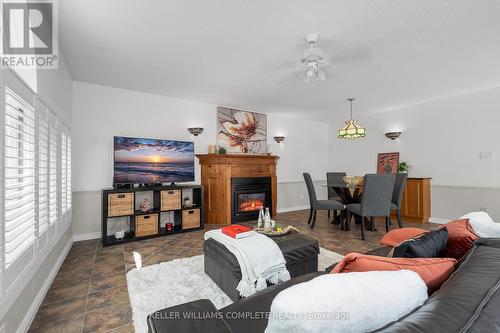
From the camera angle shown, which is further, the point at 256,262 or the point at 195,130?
the point at 195,130

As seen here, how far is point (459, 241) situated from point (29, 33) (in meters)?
3.43

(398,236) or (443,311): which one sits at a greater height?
(443,311)

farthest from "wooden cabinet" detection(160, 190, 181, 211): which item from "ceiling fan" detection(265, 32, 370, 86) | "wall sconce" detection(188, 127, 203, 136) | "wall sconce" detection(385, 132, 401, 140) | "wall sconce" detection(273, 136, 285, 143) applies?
"wall sconce" detection(385, 132, 401, 140)

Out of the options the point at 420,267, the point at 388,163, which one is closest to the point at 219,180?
the point at 420,267

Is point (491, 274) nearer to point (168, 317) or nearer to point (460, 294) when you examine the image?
point (460, 294)

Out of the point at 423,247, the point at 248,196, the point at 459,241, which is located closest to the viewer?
the point at 423,247

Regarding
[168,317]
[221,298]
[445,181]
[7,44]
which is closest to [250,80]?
[7,44]

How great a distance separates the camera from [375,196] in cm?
363

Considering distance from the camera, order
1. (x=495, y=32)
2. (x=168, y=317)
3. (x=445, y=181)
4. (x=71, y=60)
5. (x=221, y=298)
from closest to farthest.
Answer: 1. (x=168, y=317)
2. (x=221, y=298)
3. (x=495, y=32)
4. (x=71, y=60)
5. (x=445, y=181)

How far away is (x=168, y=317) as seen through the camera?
0.87 metres

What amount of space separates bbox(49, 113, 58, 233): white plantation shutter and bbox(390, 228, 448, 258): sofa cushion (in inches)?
114

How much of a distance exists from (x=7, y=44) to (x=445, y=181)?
6541 millimetres

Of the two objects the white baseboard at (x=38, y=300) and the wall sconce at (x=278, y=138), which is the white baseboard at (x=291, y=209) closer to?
the wall sconce at (x=278, y=138)

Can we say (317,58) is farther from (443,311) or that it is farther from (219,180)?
(219,180)
